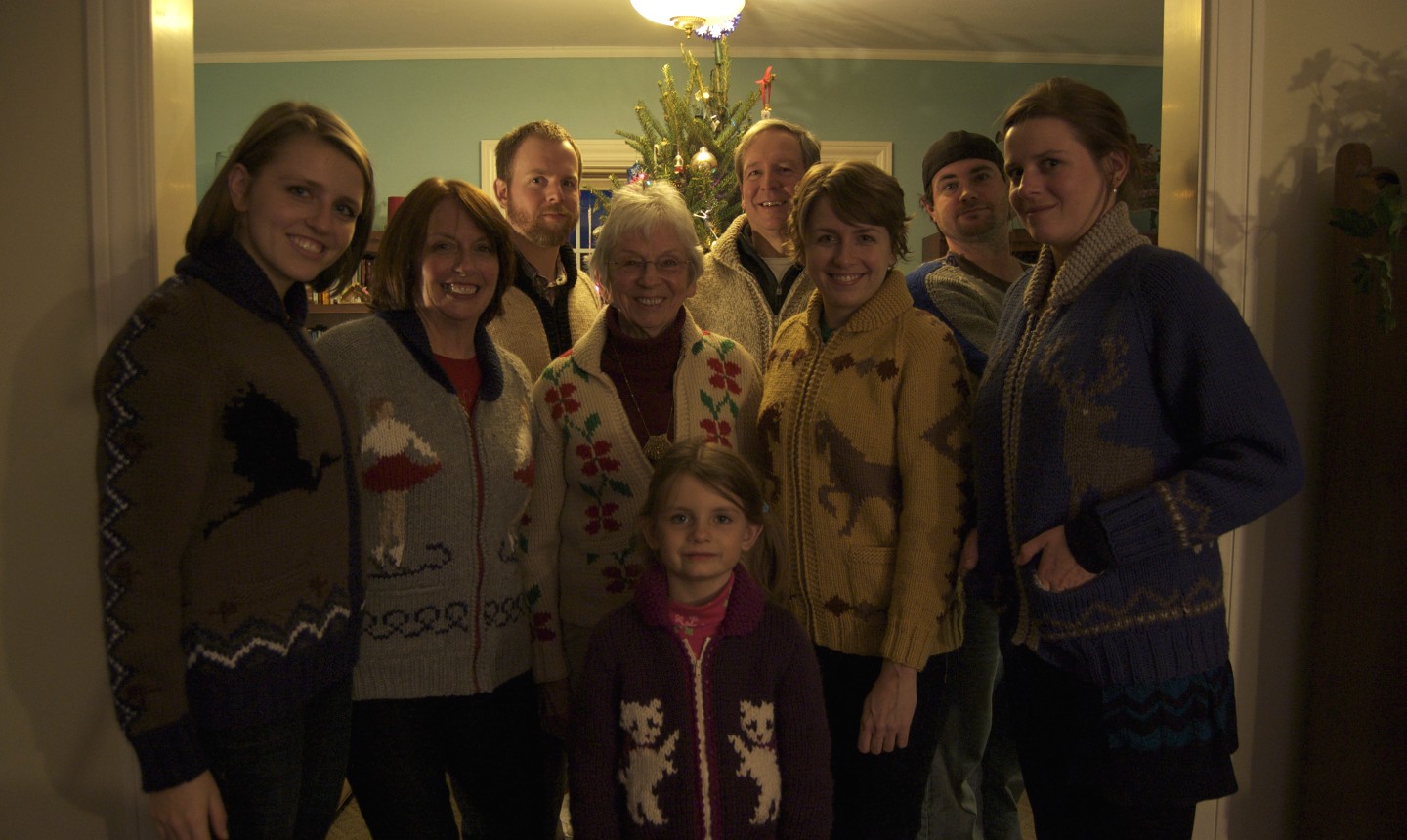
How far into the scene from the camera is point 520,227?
8.04 ft

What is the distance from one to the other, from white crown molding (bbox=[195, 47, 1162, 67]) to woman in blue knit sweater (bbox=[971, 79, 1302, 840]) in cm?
446

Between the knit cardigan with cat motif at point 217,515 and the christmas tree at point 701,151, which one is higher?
the christmas tree at point 701,151

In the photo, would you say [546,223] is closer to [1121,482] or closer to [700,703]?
[700,703]

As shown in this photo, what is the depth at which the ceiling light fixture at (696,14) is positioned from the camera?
3.93 m

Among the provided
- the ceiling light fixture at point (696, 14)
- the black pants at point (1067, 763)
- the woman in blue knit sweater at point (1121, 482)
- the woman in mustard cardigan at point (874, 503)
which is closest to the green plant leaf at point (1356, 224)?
the woman in blue knit sweater at point (1121, 482)

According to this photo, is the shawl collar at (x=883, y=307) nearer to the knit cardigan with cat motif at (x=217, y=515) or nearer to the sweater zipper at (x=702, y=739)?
the sweater zipper at (x=702, y=739)

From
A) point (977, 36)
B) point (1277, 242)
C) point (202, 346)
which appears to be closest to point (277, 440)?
point (202, 346)

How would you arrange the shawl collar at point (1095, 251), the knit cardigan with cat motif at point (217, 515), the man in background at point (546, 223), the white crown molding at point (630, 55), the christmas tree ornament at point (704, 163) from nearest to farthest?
the knit cardigan with cat motif at point (217, 515), the shawl collar at point (1095, 251), the man in background at point (546, 223), the christmas tree ornament at point (704, 163), the white crown molding at point (630, 55)

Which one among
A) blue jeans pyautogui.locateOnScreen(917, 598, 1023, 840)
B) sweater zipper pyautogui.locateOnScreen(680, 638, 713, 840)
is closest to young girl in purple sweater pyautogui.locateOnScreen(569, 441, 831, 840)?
sweater zipper pyautogui.locateOnScreen(680, 638, 713, 840)

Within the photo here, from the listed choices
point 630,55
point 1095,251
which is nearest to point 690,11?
point 630,55

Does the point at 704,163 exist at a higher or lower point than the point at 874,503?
higher

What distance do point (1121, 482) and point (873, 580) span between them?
1.46 ft

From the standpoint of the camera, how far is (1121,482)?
1.30m

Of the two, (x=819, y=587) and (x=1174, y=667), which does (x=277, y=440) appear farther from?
(x=1174, y=667)
